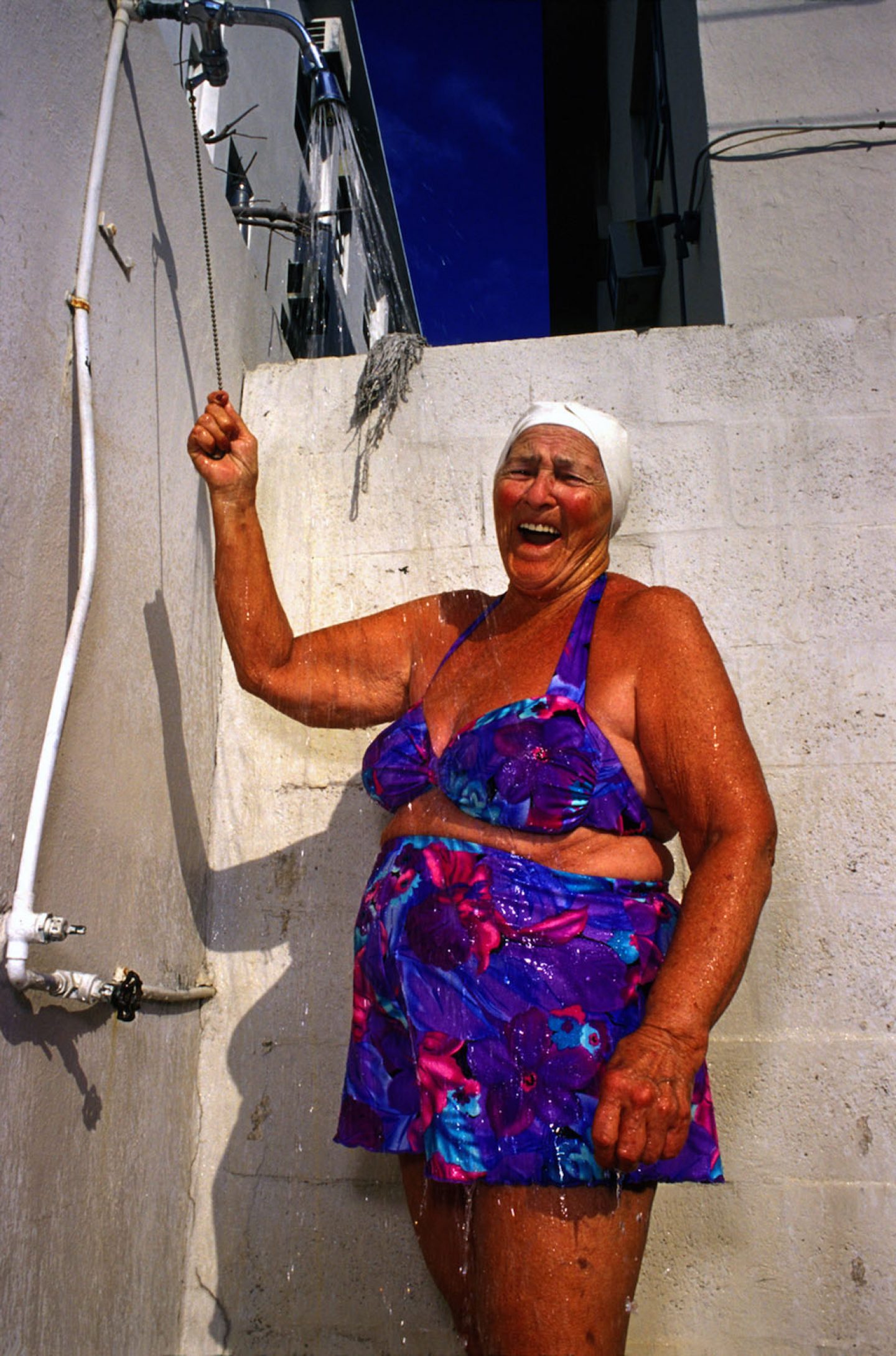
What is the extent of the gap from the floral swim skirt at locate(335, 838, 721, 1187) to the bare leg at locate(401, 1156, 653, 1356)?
48mm

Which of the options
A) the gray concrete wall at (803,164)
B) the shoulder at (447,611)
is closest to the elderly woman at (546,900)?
the shoulder at (447,611)

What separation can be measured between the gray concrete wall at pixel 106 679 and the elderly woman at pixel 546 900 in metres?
0.32

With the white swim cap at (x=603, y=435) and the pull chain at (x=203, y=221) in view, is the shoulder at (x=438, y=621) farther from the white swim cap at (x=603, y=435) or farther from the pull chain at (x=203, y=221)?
the pull chain at (x=203, y=221)

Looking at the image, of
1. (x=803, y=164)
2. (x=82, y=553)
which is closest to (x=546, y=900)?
(x=82, y=553)

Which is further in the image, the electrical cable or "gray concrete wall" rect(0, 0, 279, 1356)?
the electrical cable

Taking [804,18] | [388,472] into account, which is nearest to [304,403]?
[388,472]

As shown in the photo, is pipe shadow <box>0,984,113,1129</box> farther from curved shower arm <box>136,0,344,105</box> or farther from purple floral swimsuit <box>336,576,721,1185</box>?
curved shower arm <box>136,0,344,105</box>

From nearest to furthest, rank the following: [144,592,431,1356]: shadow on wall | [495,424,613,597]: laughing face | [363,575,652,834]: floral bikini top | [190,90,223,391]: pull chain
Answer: [363,575,652,834]: floral bikini top → [495,424,613,597]: laughing face → [144,592,431,1356]: shadow on wall → [190,90,223,391]: pull chain

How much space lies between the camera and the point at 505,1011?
65.9 inches

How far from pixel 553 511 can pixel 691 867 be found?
31.4 inches

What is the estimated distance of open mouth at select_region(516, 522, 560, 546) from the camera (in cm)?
212

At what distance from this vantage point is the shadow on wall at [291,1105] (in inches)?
94.7

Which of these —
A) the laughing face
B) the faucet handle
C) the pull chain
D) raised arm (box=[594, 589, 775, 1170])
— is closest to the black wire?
the pull chain

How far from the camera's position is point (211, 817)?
9.23 ft
